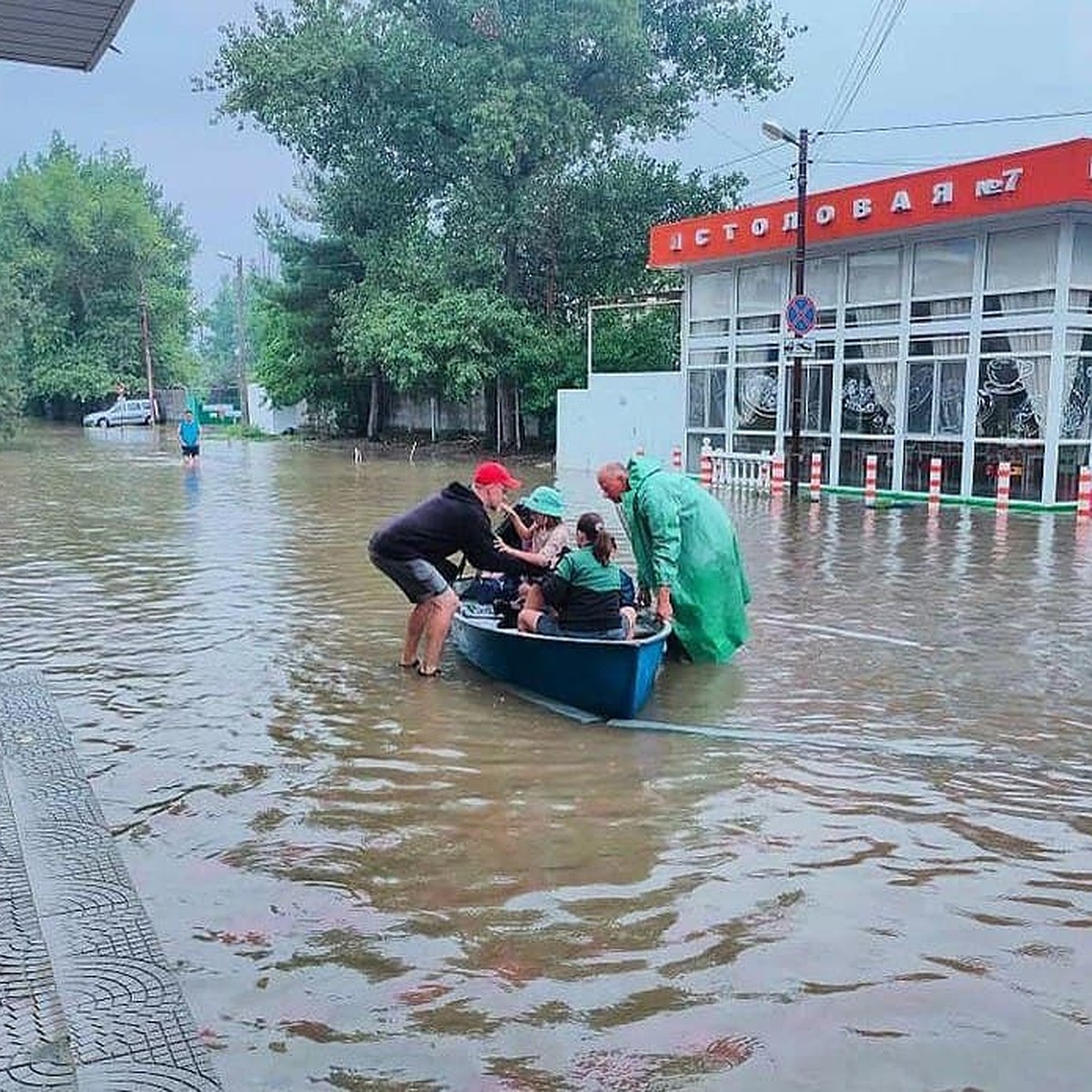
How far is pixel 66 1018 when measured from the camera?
12.4 feet

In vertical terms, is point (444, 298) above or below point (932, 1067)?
above

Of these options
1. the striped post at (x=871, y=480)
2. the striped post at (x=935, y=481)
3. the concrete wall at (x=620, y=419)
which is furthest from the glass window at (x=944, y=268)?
the concrete wall at (x=620, y=419)

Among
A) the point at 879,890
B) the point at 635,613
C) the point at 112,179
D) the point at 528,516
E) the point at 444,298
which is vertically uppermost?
the point at 112,179

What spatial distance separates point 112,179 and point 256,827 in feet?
225

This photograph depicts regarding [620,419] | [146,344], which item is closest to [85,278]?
[146,344]

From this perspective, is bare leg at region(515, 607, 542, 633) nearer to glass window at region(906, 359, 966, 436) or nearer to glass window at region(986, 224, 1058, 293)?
glass window at region(986, 224, 1058, 293)

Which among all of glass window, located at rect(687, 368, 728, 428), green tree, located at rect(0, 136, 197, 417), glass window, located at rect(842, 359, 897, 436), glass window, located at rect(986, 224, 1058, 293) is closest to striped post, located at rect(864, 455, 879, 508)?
glass window, located at rect(842, 359, 897, 436)

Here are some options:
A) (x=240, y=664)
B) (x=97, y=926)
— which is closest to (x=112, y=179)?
(x=240, y=664)

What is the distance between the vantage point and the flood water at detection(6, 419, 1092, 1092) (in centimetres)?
380

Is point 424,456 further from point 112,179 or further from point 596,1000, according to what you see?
point 112,179

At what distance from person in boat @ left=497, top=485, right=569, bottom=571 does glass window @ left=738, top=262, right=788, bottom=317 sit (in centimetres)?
1707

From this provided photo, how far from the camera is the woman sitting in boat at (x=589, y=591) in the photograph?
7.59 metres

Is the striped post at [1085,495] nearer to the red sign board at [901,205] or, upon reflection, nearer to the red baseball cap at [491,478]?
the red sign board at [901,205]

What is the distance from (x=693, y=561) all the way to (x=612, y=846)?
365cm
